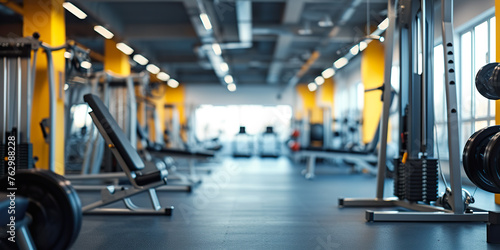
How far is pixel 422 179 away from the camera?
3.45m

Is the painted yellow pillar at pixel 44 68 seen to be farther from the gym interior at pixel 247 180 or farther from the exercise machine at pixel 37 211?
the exercise machine at pixel 37 211

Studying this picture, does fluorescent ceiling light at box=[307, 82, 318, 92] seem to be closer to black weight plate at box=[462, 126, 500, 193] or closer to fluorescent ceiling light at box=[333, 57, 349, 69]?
fluorescent ceiling light at box=[333, 57, 349, 69]

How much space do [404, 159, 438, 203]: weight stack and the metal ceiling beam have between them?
409 cm

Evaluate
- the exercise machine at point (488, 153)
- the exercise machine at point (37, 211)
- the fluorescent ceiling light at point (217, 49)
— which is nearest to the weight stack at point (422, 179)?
the exercise machine at point (488, 153)

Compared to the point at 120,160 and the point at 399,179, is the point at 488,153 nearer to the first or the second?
the point at 399,179

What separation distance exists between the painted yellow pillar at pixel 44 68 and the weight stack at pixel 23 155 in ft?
4.50

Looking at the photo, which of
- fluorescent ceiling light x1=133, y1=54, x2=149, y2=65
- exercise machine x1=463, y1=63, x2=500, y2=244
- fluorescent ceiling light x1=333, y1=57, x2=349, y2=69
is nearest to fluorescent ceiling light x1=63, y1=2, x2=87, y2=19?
fluorescent ceiling light x1=133, y1=54, x2=149, y2=65

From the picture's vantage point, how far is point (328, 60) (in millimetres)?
11766

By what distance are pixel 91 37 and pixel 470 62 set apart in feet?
22.5

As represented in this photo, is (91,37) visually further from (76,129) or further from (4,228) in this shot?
(4,228)

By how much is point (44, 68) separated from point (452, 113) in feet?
14.6

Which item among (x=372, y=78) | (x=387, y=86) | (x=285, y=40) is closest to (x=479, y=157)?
(x=387, y=86)

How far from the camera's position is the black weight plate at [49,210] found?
172cm

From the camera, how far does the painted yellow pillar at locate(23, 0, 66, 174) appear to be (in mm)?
5512
